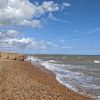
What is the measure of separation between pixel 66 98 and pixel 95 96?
3416 millimetres

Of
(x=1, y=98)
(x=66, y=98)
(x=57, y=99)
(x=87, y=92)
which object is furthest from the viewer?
(x=87, y=92)

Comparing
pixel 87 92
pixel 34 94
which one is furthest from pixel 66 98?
pixel 87 92

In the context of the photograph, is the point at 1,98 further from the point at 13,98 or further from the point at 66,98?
the point at 66,98

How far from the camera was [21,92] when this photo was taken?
Answer: 539 inches

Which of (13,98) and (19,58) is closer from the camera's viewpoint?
(13,98)

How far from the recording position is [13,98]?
39.9ft

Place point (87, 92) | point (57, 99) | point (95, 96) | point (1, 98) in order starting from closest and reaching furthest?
point (1, 98)
point (57, 99)
point (95, 96)
point (87, 92)

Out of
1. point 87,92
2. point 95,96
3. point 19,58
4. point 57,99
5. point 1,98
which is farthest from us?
point 19,58

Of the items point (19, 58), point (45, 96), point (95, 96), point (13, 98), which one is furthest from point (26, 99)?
point (19, 58)

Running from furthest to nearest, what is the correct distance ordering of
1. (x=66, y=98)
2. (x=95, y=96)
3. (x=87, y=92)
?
(x=87, y=92)
(x=95, y=96)
(x=66, y=98)

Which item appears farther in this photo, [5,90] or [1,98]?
[5,90]

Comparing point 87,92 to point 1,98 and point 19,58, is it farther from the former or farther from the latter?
point 19,58

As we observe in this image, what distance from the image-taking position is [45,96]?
44.1ft

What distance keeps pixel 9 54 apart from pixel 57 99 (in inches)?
1786
